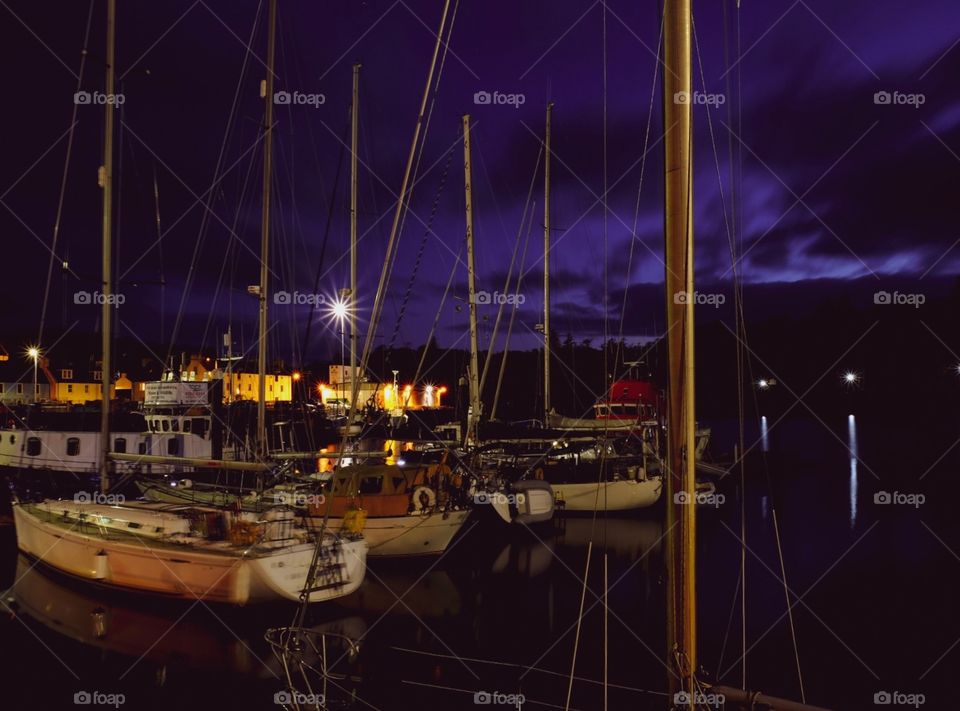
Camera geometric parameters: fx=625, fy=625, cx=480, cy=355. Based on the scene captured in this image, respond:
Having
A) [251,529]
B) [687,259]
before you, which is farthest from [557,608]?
[687,259]

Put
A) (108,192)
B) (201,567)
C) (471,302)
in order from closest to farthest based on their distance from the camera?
(201,567) < (108,192) < (471,302)

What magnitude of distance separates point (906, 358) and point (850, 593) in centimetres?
10061

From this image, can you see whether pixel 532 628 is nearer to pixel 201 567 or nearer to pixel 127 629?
pixel 201 567

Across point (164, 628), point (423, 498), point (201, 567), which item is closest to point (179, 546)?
point (201, 567)

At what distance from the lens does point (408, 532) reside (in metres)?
17.8

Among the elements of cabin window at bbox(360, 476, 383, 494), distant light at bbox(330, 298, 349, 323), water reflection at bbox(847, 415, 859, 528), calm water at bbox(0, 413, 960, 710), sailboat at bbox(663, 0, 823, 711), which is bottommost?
calm water at bbox(0, 413, 960, 710)

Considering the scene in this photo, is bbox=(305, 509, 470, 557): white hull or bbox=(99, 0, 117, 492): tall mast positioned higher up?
bbox=(99, 0, 117, 492): tall mast

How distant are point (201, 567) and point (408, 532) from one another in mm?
5999

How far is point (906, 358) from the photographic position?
99.2m

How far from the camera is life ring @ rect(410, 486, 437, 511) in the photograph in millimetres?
17844

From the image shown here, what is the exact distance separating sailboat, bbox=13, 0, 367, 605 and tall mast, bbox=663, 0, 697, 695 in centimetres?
897

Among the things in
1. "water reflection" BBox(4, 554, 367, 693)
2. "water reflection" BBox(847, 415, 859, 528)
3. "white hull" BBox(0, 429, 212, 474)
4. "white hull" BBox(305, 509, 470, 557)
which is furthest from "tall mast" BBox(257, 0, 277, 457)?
"water reflection" BBox(847, 415, 859, 528)

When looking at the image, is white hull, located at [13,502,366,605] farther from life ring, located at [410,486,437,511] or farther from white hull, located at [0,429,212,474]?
white hull, located at [0,429,212,474]

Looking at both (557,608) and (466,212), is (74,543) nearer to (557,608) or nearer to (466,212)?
(557,608)
